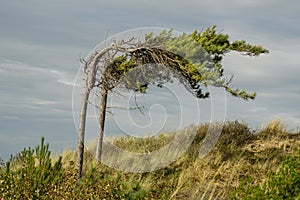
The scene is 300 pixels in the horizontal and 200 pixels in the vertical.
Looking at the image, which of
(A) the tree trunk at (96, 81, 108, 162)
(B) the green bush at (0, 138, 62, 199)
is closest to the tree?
(A) the tree trunk at (96, 81, 108, 162)

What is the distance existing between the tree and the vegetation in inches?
76.2

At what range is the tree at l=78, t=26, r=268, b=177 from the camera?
12781 mm

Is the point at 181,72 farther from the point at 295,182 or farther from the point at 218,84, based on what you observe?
the point at 295,182

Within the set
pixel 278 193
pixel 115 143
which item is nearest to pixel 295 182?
pixel 278 193

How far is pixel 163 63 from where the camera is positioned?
1288 centimetres

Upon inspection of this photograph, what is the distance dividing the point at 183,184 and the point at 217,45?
13.2ft

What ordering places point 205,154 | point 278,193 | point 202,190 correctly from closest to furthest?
1. point 278,193
2. point 202,190
3. point 205,154

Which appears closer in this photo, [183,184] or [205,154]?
[183,184]

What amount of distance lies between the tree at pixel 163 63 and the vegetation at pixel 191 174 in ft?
6.35

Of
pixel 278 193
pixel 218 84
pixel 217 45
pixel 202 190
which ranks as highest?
pixel 217 45

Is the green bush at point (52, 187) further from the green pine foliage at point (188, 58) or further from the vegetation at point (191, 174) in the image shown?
the green pine foliage at point (188, 58)

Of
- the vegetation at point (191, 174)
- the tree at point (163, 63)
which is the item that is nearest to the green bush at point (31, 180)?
the vegetation at point (191, 174)

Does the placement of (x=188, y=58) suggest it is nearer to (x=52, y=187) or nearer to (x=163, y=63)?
(x=163, y=63)

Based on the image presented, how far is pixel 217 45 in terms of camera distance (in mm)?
13664
